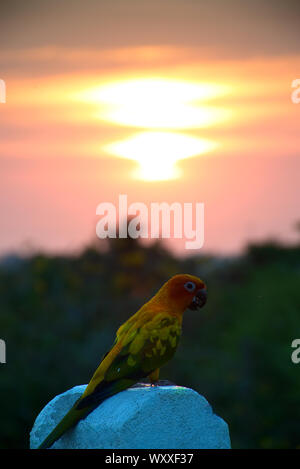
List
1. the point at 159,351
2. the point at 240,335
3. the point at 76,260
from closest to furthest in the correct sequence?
the point at 159,351 < the point at 240,335 < the point at 76,260

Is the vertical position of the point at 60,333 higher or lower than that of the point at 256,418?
higher

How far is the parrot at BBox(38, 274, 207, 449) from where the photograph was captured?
7.79 m

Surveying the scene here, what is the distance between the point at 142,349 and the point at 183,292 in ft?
2.52

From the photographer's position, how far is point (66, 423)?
7762 millimetres

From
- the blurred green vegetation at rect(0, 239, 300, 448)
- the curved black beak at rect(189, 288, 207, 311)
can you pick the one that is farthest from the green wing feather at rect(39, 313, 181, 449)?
the blurred green vegetation at rect(0, 239, 300, 448)

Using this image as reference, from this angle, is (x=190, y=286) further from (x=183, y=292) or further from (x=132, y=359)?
(x=132, y=359)

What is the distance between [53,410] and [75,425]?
0.64 meters

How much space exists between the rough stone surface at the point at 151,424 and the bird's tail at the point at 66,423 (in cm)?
6

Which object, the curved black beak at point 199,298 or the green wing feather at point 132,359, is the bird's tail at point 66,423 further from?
the curved black beak at point 199,298

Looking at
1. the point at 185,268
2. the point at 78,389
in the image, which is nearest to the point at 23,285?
the point at 185,268
